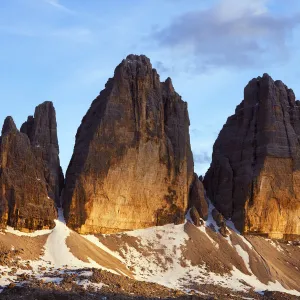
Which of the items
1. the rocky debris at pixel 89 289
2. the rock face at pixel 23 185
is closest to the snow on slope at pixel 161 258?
the rock face at pixel 23 185

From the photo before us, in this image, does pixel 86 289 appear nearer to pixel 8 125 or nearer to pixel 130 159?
pixel 8 125

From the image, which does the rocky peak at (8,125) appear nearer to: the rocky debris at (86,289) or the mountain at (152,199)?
the mountain at (152,199)

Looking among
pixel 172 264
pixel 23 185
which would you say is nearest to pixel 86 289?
pixel 23 185

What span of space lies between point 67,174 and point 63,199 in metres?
3.26

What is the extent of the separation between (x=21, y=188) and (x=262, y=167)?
33.6 m

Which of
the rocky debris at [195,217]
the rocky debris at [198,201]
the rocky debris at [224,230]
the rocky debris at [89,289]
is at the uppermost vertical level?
the rocky debris at [198,201]

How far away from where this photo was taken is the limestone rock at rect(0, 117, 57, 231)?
69562mm

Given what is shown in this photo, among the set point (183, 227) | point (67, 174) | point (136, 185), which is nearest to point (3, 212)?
point (67, 174)

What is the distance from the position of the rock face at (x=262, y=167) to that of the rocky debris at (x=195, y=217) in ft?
21.7

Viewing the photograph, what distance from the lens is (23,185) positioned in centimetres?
7112

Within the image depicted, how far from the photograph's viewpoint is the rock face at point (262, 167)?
89.7 m

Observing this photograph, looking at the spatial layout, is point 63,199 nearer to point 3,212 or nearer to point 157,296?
point 3,212

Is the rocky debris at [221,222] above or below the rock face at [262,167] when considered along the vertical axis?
below

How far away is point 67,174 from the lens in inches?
3137
